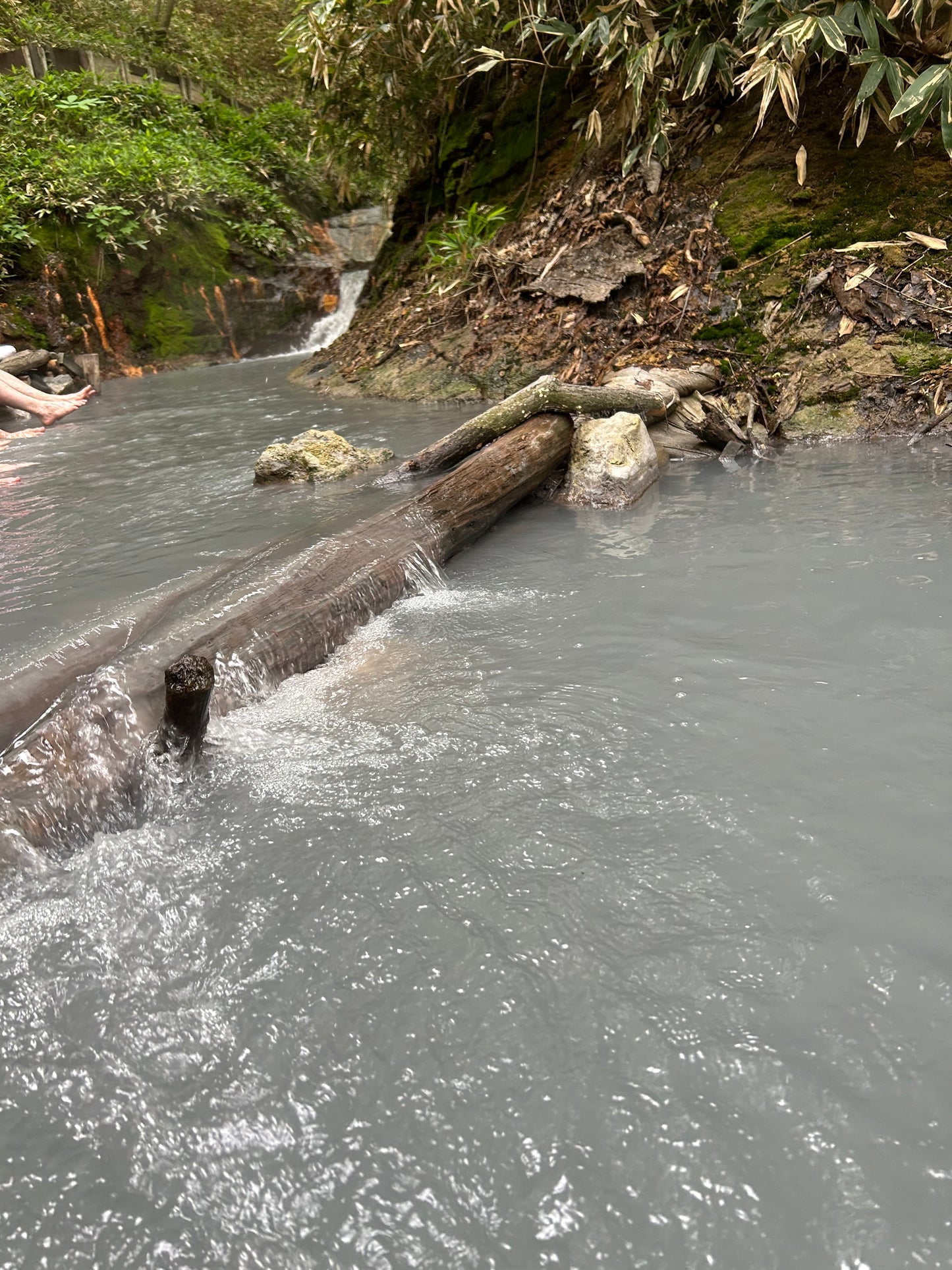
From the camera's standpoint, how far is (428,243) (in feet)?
29.6

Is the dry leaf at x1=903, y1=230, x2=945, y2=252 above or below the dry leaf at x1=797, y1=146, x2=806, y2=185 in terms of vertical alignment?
below

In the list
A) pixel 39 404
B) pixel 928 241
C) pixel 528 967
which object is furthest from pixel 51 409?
pixel 528 967

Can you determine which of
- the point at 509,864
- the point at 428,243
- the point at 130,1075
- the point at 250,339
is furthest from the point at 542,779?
the point at 250,339

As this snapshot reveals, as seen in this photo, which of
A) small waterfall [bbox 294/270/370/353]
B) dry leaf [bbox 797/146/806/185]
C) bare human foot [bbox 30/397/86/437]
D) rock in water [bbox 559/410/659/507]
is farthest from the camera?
small waterfall [bbox 294/270/370/353]

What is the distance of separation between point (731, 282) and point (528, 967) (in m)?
6.08

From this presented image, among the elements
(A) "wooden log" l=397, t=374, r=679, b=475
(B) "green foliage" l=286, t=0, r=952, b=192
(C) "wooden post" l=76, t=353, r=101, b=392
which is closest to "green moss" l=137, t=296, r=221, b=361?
(C) "wooden post" l=76, t=353, r=101, b=392

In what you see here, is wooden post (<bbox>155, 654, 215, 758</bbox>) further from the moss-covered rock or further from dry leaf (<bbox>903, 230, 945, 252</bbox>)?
dry leaf (<bbox>903, 230, 945, 252</bbox>)

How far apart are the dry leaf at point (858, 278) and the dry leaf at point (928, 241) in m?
0.33

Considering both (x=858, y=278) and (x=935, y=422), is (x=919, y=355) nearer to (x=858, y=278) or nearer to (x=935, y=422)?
(x=935, y=422)

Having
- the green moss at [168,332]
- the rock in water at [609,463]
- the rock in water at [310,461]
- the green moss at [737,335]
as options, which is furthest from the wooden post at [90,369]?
the rock in water at [609,463]

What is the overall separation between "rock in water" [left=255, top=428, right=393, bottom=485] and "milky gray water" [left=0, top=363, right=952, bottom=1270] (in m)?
2.68

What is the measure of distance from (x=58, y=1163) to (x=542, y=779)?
134cm

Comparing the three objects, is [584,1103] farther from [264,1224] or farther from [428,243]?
[428,243]

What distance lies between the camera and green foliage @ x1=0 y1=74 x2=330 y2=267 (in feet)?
41.2
